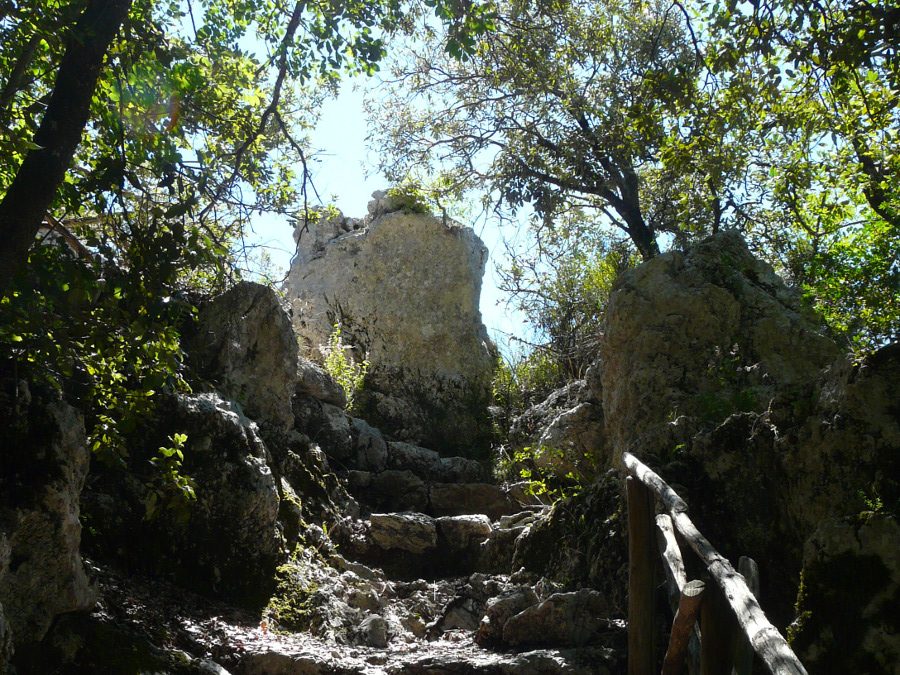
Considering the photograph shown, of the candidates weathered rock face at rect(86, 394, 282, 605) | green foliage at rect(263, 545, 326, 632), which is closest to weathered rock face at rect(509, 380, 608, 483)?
green foliage at rect(263, 545, 326, 632)

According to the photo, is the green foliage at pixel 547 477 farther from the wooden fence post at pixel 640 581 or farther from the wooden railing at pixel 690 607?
the wooden fence post at pixel 640 581

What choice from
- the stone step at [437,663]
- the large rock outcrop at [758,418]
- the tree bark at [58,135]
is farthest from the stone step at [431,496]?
the tree bark at [58,135]

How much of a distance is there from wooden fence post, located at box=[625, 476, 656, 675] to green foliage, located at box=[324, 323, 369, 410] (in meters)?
7.18

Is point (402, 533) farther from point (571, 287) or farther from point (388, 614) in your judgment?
point (571, 287)

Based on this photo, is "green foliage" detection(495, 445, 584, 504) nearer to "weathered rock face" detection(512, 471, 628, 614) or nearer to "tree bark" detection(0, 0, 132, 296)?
"weathered rock face" detection(512, 471, 628, 614)

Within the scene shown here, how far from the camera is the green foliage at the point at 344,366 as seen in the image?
38.9 feet

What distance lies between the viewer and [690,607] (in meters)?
3.13

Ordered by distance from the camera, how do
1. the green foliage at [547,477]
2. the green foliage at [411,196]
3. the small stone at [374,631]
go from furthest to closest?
1. the green foliage at [411,196]
2. the green foliage at [547,477]
3. the small stone at [374,631]

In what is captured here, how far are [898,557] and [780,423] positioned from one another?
1.44 meters

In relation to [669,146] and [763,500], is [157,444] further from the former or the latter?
[669,146]

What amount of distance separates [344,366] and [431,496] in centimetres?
338

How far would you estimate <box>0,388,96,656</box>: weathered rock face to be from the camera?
3.56 metres

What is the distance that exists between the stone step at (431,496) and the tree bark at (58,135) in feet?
18.3

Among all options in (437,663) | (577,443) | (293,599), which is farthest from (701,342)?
(293,599)
